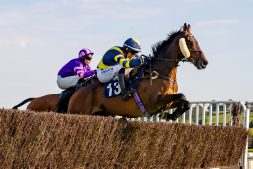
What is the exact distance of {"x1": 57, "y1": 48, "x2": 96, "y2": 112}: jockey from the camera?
11.6 metres

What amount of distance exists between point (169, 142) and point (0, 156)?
12.7 ft

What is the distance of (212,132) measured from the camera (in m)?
11.4

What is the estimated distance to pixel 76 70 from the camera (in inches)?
459

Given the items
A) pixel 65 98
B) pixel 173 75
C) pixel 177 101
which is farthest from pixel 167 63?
pixel 65 98

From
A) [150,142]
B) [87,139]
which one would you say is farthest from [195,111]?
[87,139]

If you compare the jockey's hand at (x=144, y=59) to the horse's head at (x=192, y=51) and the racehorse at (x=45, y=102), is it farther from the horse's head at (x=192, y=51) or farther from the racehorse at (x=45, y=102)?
the racehorse at (x=45, y=102)

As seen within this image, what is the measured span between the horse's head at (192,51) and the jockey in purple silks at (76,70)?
228 centimetres

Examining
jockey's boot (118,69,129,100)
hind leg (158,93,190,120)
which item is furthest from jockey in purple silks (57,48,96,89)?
hind leg (158,93,190,120)

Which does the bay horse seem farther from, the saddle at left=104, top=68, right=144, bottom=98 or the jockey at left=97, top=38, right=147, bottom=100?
the jockey at left=97, top=38, right=147, bottom=100

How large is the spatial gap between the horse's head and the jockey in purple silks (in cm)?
228

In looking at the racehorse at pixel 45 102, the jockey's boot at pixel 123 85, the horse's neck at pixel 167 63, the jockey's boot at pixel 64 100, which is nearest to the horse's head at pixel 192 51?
the horse's neck at pixel 167 63

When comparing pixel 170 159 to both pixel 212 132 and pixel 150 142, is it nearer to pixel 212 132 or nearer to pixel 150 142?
pixel 150 142

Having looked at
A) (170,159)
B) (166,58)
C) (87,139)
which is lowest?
(170,159)

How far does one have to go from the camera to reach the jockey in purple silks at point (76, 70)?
11.6 meters
